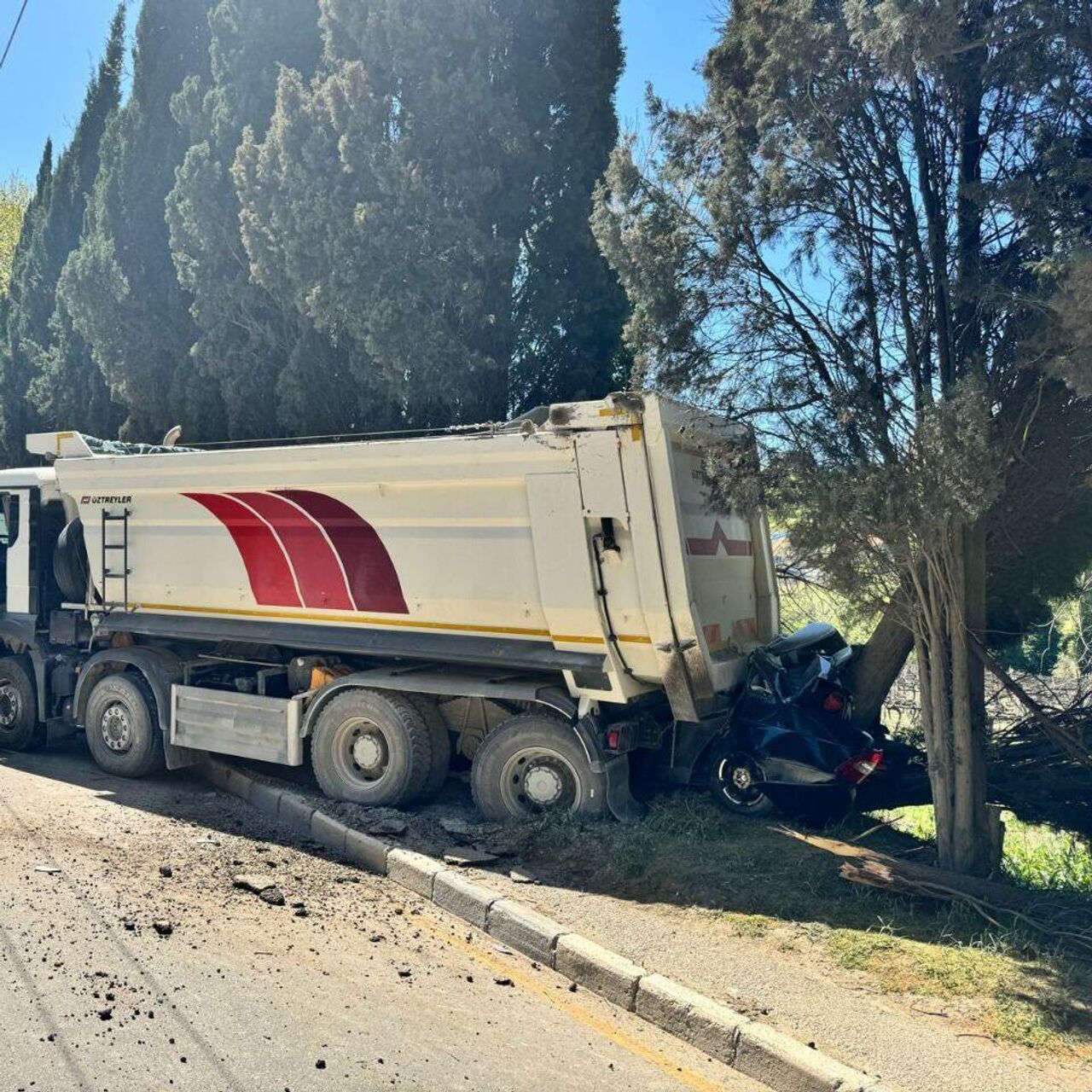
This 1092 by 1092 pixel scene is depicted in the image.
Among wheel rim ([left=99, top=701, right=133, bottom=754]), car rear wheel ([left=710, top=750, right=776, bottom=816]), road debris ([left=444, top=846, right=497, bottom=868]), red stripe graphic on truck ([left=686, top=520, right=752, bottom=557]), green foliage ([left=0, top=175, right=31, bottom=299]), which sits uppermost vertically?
green foliage ([left=0, top=175, right=31, bottom=299])

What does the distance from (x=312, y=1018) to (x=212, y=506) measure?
473 cm

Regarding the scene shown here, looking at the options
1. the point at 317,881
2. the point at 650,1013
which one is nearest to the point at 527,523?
the point at 317,881

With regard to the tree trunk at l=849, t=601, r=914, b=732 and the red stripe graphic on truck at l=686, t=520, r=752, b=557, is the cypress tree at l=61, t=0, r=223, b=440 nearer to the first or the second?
the red stripe graphic on truck at l=686, t=520, r=752, b=557

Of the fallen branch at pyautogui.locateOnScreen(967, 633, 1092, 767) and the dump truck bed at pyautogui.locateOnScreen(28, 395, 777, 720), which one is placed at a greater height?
the dump truck bed at pyautogui.locateOnScreen(28, 395, 777, 720)

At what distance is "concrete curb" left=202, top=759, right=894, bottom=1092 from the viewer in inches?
147

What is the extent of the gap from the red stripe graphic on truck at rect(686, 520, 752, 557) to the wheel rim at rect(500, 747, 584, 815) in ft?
5.40

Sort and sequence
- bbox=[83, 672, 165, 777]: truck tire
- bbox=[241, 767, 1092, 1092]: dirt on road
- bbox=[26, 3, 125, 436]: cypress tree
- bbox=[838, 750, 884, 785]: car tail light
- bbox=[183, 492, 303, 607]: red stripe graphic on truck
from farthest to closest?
bbox=[26, 3, 125, 436]: cypress tree, bbox=[83, 672, 165, 777]: truck tire, bbox=[183, 492, 303, 607]: red stripe graphic on truck, bbox=[838, 750, 884, 785]: car tail light, bbox=[241, 767, 1092, 1092]: dirt on road

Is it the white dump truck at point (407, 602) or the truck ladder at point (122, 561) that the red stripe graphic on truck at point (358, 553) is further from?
the truck ladder at point (122, 561)

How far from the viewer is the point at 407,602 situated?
7016mm

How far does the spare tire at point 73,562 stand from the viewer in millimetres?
8836

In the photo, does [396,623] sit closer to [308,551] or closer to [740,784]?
[308,551]

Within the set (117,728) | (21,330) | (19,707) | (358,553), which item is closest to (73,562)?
(117,728)

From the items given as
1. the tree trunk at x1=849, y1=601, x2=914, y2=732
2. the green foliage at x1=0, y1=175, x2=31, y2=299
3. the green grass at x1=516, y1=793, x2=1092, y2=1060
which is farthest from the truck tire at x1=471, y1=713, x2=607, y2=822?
the green foliage at x1=0, y1=175, x2=31, y2=299

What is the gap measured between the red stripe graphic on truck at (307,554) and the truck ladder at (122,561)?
5.22ft
